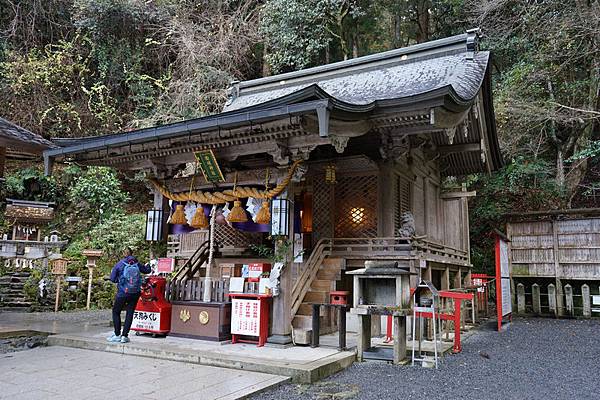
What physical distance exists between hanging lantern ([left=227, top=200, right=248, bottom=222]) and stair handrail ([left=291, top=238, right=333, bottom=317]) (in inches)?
57.1

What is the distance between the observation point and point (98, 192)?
16.7 meters

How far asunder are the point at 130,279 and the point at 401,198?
18.5 feet

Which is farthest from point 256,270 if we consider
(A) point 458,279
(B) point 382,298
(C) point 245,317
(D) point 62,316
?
(A) point 458,279

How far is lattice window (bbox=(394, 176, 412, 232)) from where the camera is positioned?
370 inches

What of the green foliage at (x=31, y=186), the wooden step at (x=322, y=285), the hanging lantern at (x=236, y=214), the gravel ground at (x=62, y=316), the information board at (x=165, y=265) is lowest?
the gravel ground at (x=62, y=316)

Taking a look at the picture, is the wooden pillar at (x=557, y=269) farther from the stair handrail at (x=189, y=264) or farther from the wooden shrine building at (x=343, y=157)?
the stair handrail at (x=189, y=264)

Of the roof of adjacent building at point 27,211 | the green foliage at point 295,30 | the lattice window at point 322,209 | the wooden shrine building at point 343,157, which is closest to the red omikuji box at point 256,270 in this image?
the wooden shrine building at point 343,157

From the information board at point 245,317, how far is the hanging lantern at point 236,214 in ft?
4.53

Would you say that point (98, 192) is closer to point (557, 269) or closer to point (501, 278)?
point (501, 278)

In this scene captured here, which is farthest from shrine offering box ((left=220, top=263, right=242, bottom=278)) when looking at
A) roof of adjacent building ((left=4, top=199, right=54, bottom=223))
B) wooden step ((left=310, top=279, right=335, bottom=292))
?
roof of adjacent building ((left=4, top=199, right=54, bottom=223))

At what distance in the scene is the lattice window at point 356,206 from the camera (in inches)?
381

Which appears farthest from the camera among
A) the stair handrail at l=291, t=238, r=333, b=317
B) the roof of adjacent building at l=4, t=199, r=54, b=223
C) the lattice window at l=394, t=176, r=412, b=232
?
the roof of adjacent building at l=4, t=199, r=54, b=223

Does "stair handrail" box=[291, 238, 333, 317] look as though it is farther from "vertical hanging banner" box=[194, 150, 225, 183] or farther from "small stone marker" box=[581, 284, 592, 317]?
"small stone marker" box=[581, 284, 592, 317]

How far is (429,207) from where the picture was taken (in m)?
11.8
